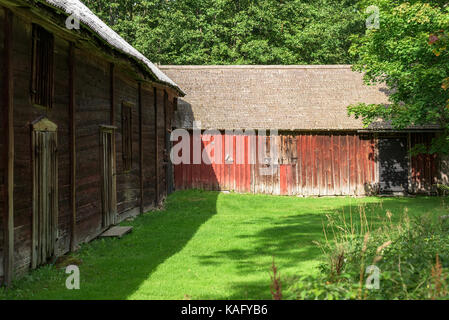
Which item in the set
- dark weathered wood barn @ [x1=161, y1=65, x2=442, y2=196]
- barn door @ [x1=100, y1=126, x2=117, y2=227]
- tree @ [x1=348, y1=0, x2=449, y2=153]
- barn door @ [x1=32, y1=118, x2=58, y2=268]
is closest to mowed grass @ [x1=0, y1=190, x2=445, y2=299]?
barn door @ [x1=32, y1=118, x2=58, y2=268]

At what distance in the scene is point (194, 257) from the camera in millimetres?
9188

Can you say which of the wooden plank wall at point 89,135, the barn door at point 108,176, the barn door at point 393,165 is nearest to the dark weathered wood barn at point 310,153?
the barn door at point 393,165

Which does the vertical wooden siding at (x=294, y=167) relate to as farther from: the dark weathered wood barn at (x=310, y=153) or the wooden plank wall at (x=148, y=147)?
the wooden plank wall at (x=148, y=147)

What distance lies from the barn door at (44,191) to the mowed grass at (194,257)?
0.39 meters

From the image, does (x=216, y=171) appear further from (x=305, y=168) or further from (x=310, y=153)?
(x=310, y=153)

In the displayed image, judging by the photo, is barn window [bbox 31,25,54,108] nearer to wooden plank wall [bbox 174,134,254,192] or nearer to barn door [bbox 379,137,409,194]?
wooden plank wall [bbox 174,134,254,192]

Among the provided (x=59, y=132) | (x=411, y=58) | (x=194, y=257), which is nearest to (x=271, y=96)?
(x=411, y=58)

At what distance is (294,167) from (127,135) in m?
9.99

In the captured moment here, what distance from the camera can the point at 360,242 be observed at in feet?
25.5

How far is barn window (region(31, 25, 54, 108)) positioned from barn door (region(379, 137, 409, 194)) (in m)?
16.5

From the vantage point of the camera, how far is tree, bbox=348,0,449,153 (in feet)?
52.6

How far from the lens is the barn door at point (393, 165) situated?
71.4ft
